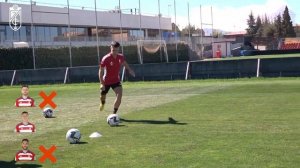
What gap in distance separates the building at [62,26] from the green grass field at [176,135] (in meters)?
34.0

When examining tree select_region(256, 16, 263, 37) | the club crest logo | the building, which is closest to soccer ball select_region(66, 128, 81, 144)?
the building

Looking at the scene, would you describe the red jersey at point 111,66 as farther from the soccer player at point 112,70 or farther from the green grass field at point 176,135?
the green grass field at point 176,135

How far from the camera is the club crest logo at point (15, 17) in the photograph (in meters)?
60.2

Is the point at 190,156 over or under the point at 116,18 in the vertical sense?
under

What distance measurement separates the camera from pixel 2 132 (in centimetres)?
1163

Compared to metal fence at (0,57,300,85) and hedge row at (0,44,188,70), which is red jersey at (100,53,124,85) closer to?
metal fence at (0,57,300,85)

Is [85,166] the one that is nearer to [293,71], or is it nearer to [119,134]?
[119,134]

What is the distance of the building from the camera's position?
194ft

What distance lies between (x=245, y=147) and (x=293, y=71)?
65.2 ft

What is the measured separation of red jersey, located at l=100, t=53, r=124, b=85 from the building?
115 ft

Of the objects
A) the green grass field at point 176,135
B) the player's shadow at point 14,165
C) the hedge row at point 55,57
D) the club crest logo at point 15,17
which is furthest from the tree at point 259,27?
the player's shadow at point 14,165

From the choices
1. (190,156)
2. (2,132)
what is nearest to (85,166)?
(190,156)

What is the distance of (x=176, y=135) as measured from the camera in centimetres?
1013

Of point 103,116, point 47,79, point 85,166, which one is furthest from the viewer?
point 47,79
